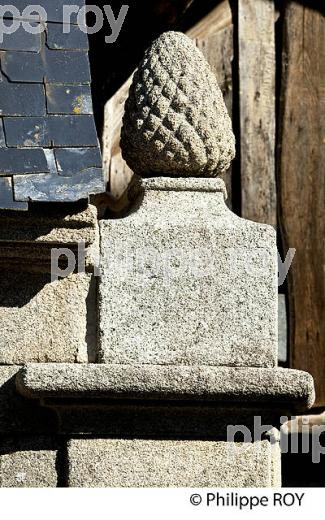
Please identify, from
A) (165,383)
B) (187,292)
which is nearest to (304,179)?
(187,292)

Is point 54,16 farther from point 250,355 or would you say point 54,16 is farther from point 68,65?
point 250,355

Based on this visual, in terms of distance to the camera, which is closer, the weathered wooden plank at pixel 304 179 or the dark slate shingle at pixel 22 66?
the dark slate shingle at pixel 22 66

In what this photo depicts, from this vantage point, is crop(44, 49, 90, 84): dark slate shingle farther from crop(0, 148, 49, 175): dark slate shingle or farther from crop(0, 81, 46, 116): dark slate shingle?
crop(0, 148, 49, 175): dark slate shingle

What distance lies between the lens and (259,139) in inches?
236

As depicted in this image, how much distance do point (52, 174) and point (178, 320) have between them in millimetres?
538

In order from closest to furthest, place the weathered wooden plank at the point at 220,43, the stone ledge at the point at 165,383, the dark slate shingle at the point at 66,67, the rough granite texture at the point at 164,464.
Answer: the stone ledge at the point at 165,383 < the rough granite texture at the point at 164,464 < the dark slate shingle at the point at 66,67 < the weathered wooden plank at the point at 220,43

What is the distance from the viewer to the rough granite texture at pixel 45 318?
3.91m

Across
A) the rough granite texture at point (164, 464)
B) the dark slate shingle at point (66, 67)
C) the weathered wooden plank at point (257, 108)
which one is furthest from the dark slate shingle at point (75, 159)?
the weathered wooden plank at point (257, 108)

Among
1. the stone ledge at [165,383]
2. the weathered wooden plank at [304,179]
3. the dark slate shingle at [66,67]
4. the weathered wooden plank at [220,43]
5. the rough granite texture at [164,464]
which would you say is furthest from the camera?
the weathered wooden plank at [220,43]

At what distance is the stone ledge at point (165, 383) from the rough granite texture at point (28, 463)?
19 centimetres

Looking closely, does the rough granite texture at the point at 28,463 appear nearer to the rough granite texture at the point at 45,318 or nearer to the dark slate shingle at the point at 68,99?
the rough granite texture at the point at 45,318

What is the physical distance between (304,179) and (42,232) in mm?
2394

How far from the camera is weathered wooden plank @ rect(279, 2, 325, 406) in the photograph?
586 centimetres

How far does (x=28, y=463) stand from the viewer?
3.89 meters
